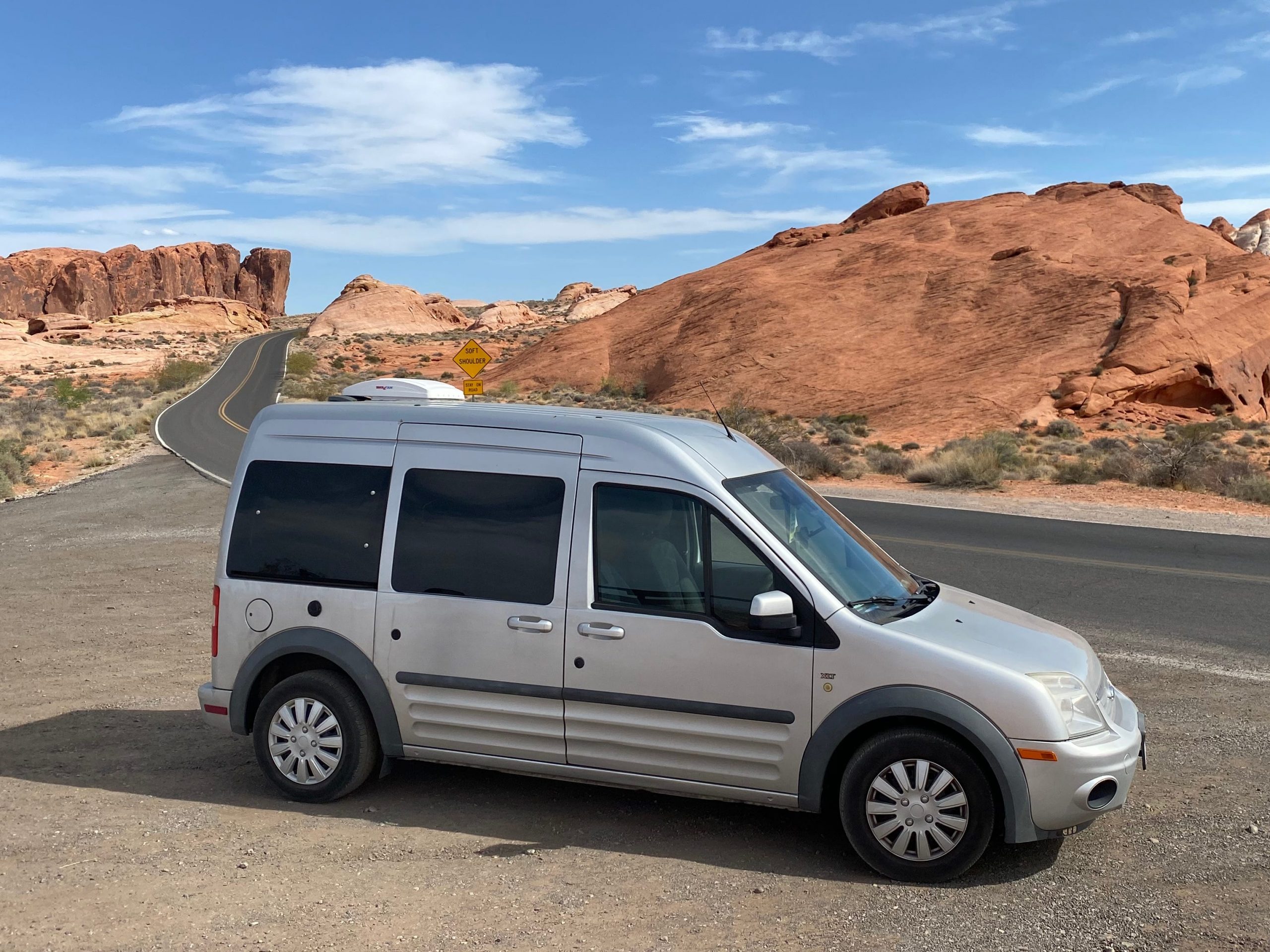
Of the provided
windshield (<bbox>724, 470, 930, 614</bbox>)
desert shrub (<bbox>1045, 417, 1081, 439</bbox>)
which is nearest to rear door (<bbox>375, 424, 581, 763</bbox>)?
windshield (<bbox>724, 470, 930, 614</bbox>)

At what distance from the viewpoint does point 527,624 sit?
15.8 ft

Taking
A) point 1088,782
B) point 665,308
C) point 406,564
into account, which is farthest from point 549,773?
point 665,308

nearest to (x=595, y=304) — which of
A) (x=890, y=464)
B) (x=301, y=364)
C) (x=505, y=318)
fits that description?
(x=505, y=318)

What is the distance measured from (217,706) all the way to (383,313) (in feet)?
413

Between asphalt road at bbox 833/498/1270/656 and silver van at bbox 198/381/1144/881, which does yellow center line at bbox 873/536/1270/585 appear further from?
silver van at bbox 198/381/1144/881

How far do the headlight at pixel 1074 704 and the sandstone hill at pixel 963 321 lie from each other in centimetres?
3418

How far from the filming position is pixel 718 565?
484cm

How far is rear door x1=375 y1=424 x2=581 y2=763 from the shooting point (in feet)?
15.9

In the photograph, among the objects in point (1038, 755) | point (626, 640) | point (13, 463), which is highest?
point (626, 640)

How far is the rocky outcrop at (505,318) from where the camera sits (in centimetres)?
11706

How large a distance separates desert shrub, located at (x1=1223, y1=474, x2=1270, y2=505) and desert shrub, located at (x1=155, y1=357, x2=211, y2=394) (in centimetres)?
5752

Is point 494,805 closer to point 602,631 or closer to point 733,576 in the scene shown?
point 602,631

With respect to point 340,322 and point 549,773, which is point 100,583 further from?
point 340,322

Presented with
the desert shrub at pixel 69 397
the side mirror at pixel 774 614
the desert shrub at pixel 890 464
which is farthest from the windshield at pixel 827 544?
the desert shrub at pixel 69 397
